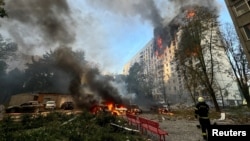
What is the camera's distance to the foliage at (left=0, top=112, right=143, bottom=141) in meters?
8.87

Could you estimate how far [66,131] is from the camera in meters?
10.2

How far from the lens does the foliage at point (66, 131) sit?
29.1ft

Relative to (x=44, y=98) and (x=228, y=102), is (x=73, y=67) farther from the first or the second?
(x=228, y=102)

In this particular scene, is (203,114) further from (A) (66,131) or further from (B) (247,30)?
(B) (247,30)

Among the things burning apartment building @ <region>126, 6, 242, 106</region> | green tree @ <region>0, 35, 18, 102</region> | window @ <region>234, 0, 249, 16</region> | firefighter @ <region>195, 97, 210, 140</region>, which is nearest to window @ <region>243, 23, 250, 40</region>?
window @ <region>234, 0, 249, 16</region>

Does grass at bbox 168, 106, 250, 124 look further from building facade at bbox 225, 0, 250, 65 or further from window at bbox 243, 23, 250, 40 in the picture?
window at bbox 243, 23, 250, 40

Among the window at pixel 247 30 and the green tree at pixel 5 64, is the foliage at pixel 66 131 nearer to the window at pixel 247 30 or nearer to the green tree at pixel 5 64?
the window at pixel 247 30

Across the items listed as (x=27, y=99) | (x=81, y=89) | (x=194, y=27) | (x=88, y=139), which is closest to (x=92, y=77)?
(x=81, y=89)

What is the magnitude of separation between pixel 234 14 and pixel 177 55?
8.87 m

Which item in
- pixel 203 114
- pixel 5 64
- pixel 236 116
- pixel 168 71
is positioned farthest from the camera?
pixel 168 71

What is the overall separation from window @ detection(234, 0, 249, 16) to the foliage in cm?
1887

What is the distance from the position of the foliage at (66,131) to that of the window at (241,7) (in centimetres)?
1887

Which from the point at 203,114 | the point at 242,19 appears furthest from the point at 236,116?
the point at 203,114

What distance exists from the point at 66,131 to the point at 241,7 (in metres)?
22.8
